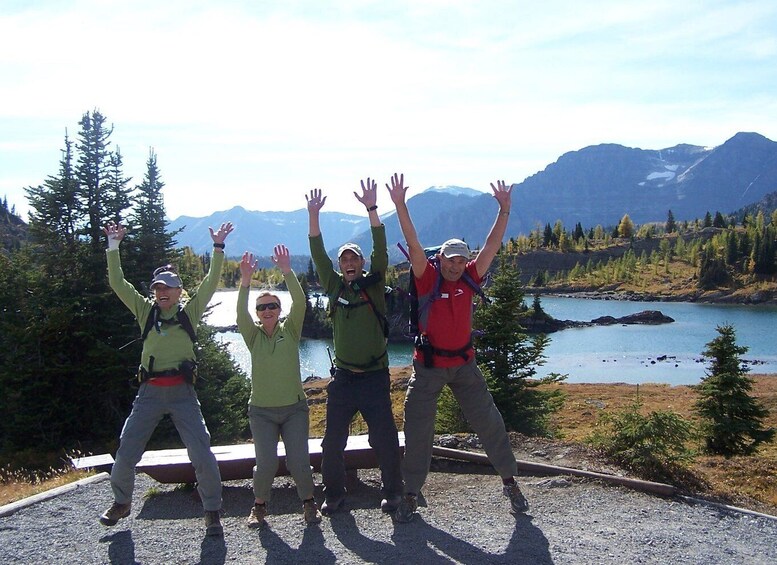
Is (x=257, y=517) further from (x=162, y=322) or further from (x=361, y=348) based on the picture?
(x=162, y=322)

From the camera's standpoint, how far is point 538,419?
16.4 metres

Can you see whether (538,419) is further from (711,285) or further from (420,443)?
(711,285)

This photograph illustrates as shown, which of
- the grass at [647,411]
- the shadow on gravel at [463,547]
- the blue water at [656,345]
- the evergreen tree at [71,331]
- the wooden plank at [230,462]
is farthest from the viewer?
the blue water at [656,345]

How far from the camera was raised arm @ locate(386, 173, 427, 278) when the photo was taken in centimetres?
625

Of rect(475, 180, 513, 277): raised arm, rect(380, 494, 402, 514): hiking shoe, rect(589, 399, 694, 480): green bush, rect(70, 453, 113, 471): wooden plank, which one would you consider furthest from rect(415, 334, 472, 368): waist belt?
rect(70, 453, 113, 471): wooden plank

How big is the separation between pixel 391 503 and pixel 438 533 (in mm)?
727

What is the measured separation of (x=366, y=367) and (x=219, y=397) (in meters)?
13.3

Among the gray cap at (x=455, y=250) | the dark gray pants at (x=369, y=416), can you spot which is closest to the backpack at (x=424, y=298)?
the gray cap at (x=455, y=250)

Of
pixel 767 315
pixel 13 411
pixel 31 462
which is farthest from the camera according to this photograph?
pixel 767 315

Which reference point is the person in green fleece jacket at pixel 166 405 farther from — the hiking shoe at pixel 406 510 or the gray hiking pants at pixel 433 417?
the gray hiking pants at pixel 433 417

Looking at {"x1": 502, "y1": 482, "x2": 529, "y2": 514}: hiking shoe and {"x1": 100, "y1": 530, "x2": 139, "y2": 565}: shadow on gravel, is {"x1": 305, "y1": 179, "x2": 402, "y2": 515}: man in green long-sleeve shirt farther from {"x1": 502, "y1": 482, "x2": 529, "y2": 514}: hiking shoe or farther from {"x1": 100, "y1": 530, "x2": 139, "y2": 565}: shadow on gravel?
{"x1": 100, "y1": 530, "x2": 139, "y2": 565}: shadow on gravel

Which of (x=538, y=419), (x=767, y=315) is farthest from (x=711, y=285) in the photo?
(x=538, y=419)

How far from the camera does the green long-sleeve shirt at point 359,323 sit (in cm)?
662

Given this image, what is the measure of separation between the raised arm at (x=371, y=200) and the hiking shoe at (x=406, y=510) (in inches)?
113
